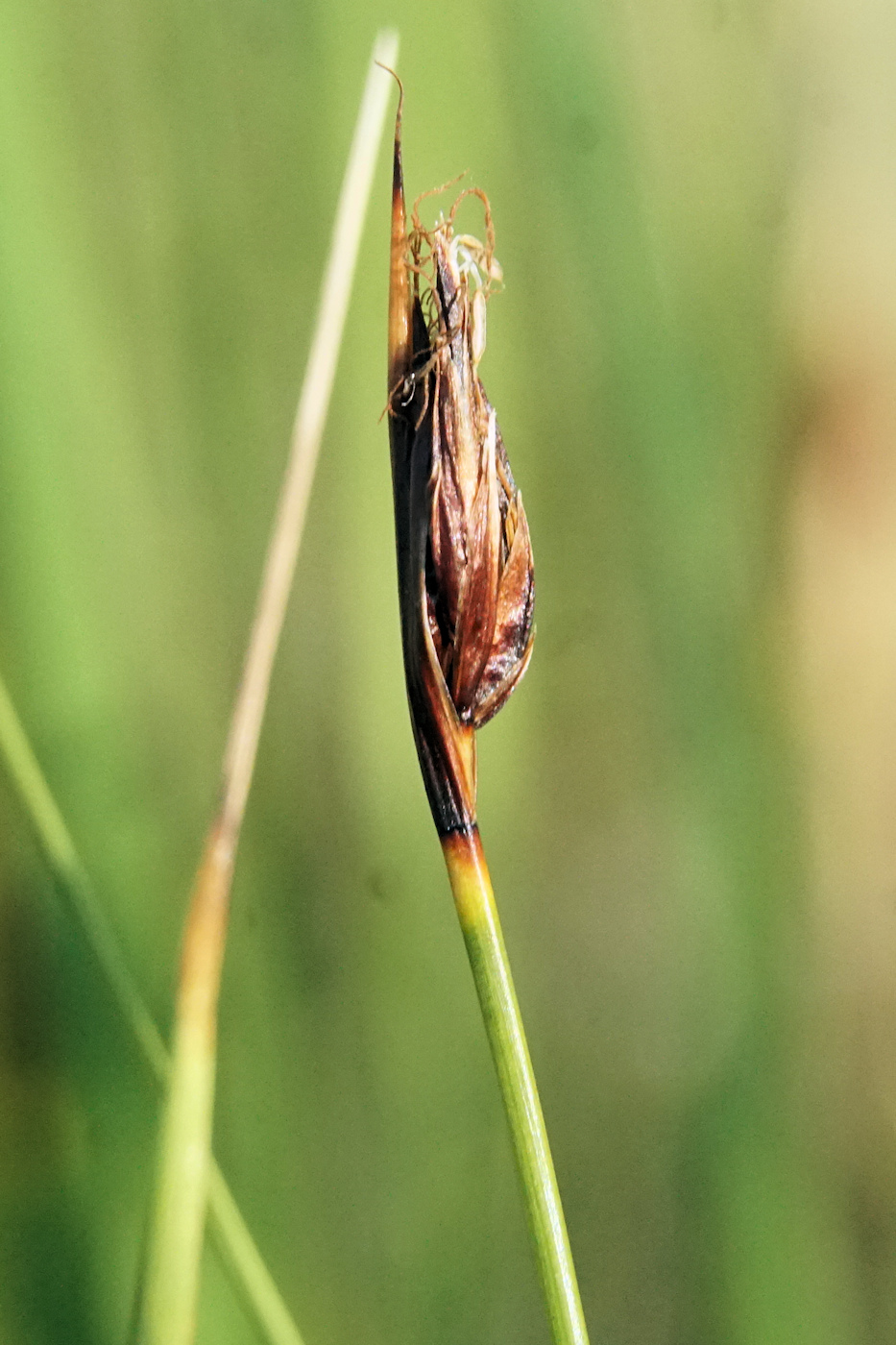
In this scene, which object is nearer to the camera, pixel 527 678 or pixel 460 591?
pixel 460 591

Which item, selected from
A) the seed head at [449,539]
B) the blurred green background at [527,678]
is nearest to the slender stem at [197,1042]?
the seed head at [449,539]

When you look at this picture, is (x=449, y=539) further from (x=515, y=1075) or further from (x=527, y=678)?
(x=527, y=678)

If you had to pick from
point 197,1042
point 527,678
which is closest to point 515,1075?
point 197,1042

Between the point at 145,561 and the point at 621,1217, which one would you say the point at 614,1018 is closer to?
the point at 621,1217

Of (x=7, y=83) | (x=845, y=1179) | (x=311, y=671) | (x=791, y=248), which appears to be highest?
(x=7, y=83)

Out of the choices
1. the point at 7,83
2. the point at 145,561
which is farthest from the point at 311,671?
the point at 7,83

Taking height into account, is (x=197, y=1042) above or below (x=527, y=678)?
below

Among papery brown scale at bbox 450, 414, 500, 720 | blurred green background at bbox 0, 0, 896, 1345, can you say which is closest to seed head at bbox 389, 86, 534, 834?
papery brown scale at bbox 450, 414, 500, 720
